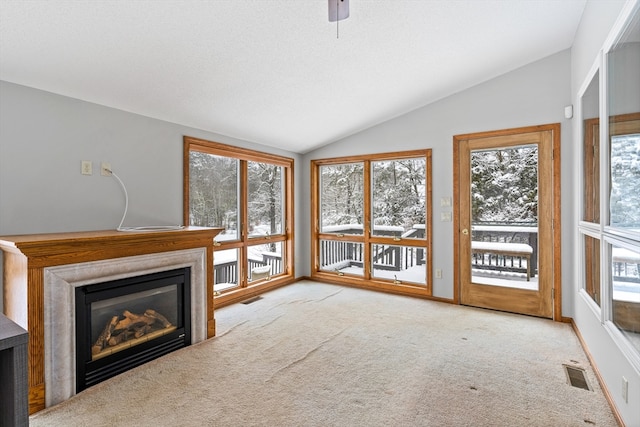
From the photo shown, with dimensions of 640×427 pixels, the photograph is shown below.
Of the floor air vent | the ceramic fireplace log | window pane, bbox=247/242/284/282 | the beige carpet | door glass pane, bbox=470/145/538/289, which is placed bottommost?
the floor air vent

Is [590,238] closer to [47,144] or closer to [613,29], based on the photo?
[613,29]

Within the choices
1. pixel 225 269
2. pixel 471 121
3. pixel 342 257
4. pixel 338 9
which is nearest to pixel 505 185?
pixel 471 121

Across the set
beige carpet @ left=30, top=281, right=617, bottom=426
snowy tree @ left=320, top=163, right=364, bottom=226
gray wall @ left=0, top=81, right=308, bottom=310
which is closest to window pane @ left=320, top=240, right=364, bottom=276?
snowy tree @ left=320, top=163, right=364, bottom=226

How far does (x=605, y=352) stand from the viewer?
2176 millimetres

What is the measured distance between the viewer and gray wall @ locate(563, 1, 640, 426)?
1.76 metres

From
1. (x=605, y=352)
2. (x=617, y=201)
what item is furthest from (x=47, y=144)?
(x=605, y=352)

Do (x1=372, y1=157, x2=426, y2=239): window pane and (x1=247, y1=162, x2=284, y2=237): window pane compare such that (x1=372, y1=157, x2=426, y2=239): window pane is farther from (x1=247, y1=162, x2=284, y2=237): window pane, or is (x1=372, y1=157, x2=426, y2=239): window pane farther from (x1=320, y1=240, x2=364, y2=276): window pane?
(x1=247, y1=162, x2=284, y2=237): window pane

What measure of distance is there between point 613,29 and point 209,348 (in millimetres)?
3618

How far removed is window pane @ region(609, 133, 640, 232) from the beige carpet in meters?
1.20

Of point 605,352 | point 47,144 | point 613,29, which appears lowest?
point 605,352

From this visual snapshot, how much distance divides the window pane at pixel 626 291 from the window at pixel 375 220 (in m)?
2.40

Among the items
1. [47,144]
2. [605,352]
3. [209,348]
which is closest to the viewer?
[605,352]

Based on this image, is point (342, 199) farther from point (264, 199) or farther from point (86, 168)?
point (86, 168)

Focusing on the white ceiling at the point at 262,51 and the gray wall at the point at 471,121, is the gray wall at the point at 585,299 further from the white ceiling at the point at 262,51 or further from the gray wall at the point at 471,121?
the white ceiling at the point at 262,51
